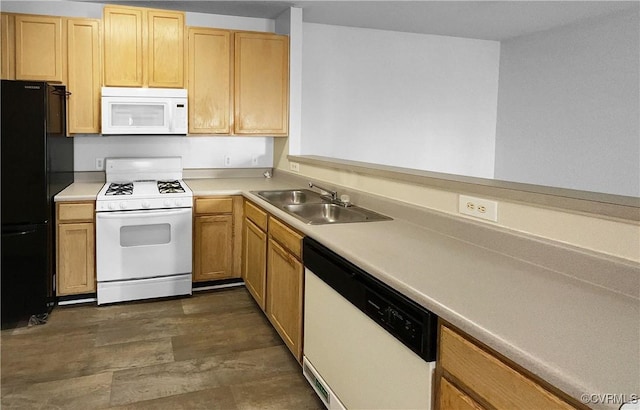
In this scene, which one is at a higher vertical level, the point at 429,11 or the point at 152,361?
the point at 429,11

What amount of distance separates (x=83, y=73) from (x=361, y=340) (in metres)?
3.21

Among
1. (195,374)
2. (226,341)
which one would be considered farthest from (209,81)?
(195,374)

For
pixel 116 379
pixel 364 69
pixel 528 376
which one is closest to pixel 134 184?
pixel 116 379

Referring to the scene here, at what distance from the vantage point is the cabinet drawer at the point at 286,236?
8.67 ft

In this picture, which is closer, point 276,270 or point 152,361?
point 152,361

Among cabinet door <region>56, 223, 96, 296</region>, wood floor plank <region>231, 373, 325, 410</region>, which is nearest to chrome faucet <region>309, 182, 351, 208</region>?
wood floor plank <region>231, 373, 325, 410</region>

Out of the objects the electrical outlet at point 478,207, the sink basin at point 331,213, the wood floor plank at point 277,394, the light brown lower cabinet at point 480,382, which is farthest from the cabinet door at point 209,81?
the light brown lower cabinet at point 480,382

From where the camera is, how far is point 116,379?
2.72 metres

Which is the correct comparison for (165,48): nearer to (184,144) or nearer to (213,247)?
(184,144)

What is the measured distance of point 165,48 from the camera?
4102 mm

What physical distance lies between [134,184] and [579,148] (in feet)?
14.2

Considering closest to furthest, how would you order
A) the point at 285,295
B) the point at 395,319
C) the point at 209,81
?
the point at 395,319 < the point at 285,295 < the point at 209,81

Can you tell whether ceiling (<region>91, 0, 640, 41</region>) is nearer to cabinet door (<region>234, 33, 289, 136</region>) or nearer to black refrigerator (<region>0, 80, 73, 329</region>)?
cabinet door (<region>234, 33, 289, 136</region>)

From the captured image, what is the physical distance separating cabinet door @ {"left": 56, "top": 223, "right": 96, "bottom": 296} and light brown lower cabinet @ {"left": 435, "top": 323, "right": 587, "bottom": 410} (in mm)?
3063
